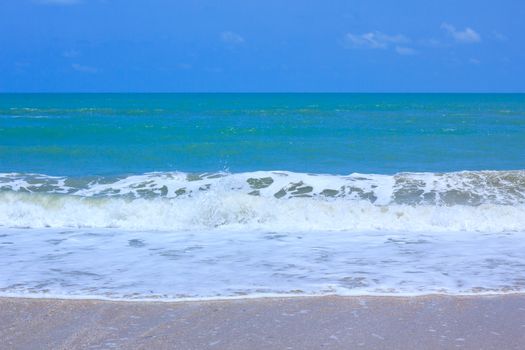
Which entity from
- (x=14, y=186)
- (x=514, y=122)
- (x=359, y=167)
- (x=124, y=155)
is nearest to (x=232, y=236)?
(x=14, y=186)

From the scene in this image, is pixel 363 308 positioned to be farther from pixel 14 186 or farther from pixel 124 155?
pixel 124 155

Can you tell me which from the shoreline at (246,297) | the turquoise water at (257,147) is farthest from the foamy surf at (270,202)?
the shoreline at (246,297)

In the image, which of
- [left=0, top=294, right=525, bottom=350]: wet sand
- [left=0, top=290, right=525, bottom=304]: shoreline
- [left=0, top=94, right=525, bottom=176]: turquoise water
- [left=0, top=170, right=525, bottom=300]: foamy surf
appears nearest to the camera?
[left=0, top=294, right=525, bottom=350]: wet sand

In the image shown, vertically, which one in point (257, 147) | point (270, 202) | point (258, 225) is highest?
point (257, 147)

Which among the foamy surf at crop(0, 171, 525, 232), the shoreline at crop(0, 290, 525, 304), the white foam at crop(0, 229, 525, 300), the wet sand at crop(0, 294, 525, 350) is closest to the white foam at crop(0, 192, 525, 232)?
the foamy surf at crop(0, 171, 525, 232)

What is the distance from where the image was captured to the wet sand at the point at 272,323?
4.62m

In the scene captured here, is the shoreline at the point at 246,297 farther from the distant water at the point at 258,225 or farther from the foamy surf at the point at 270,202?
the foamy surf at the point at 270,202

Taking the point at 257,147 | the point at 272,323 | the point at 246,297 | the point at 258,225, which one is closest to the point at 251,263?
the point at 246,297

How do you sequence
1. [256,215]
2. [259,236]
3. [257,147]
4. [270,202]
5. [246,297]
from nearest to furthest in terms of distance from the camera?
1. [246,297]
2. [259,236]
3. [256,215]
4. [270,202]
5. [257,147]

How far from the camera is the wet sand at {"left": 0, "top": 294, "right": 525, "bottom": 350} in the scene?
15.2ft

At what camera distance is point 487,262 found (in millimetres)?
7027

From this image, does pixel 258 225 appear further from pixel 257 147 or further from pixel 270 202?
pixel 257 147

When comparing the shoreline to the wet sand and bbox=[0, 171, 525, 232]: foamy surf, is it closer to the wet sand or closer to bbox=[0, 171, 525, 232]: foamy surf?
the wet sand

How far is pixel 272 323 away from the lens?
5.01 meters
